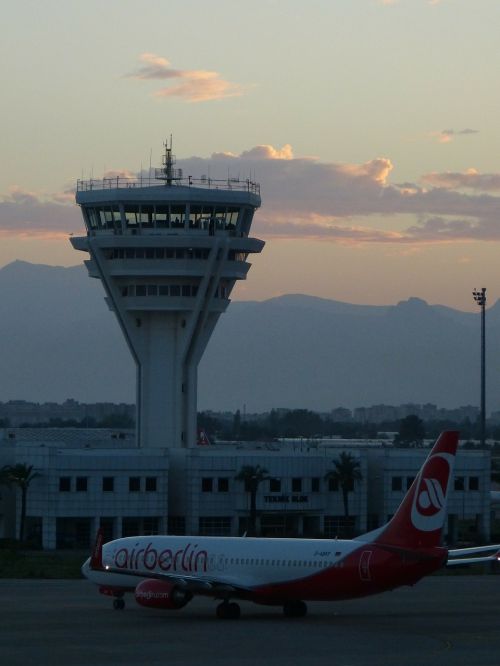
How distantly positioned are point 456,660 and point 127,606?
67.7ft

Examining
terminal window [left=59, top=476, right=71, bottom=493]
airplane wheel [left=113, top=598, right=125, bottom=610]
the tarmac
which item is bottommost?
the tarmac

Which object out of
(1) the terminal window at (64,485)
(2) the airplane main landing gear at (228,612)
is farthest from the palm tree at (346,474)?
(2) the airplane main landing gear at (228,612)

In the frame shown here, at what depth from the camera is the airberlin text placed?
62.1 metres

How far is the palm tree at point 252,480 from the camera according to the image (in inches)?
4707

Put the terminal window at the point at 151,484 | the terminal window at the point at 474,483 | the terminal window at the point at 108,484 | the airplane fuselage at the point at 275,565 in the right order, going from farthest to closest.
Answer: the terminal window at the point at 474,483 < the terminal window at the point at 151,484 < the terminal window at the point at 108,484 < the airplane fuselage at the point at 275,565

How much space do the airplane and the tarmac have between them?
100 cm

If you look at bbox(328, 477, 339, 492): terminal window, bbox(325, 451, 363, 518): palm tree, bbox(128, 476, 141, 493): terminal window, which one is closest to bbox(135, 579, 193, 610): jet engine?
bbox(128, 476, 141, 493): terminal window

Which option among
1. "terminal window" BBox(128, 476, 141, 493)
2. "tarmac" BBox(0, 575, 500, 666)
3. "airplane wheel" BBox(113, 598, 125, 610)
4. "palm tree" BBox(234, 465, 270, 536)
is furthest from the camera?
"palm tree" BBox(234, 465, 270, 536)

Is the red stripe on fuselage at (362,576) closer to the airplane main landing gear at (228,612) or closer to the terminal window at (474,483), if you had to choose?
the airplane main landing gear at (228,612)

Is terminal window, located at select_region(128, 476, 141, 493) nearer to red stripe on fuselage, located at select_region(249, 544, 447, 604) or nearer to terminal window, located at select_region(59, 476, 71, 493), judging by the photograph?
terminal window, located at select_region(59, 476, 71, 493)

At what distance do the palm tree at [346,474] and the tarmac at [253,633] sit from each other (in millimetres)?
49892

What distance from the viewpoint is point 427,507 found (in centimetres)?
5778

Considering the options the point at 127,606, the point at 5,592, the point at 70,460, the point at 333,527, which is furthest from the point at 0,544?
the point at 127,606

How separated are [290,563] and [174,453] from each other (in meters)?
60.4
